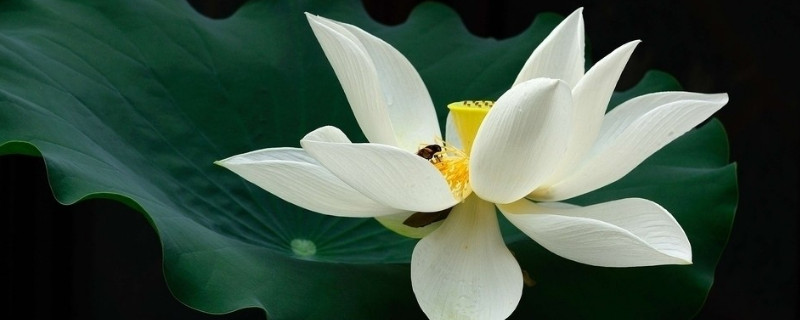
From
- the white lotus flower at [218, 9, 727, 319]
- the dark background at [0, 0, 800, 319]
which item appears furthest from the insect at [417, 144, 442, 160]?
the dark background at [0, 0, 800, 319]

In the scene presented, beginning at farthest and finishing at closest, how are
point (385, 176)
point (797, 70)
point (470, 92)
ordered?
point (797, 70) < point (470, 92) < point (385, 176)

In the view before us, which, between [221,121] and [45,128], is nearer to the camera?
[45,128]

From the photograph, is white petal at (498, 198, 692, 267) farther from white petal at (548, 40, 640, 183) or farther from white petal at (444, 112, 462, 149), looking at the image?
white petal at (444, 112, 462, 149)

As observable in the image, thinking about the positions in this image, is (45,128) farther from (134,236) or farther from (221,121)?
(134,236)

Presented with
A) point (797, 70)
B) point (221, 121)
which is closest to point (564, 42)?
point (221, 121)

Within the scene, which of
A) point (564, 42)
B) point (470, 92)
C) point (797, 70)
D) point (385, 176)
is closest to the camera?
point (385, 176)

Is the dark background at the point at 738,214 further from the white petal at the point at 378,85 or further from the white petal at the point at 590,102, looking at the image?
the white petal at the point at 590,102
